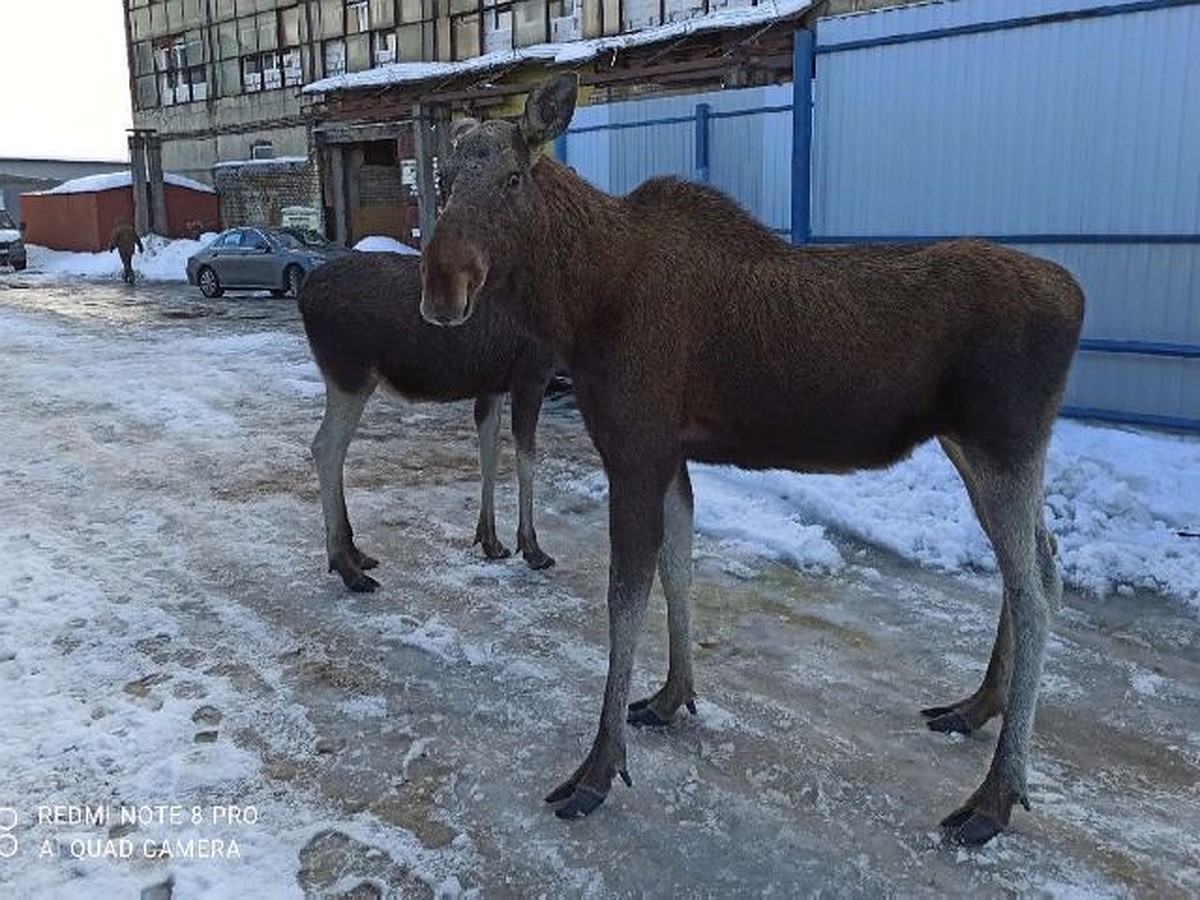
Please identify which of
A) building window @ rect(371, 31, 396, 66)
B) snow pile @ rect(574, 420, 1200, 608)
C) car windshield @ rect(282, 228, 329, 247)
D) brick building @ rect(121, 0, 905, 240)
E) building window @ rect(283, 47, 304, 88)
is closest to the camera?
snow pile @ rect(574, 420, 1200, 608)

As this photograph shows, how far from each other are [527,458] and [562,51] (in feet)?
64.8

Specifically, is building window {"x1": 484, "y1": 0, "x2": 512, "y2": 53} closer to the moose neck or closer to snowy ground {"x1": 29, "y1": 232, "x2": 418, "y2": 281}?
snowy ground {"x1": 29, "y1": 232, "x2": 418, "y2": 281}

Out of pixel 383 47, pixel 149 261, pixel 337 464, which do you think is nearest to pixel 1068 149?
pixel 337 464

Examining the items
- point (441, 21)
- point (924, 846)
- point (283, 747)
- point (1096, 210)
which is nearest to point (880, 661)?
point (924, 846)

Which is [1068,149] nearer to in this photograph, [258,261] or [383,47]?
[258,261]

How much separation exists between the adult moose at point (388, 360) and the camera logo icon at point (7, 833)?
87.2 inches

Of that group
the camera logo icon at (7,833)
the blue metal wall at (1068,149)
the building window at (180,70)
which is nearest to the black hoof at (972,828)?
the camera logo icon at (7,833)

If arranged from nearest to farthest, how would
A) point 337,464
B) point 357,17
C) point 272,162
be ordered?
point 337,464
point 357,17
point 272,162

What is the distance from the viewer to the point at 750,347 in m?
3.43

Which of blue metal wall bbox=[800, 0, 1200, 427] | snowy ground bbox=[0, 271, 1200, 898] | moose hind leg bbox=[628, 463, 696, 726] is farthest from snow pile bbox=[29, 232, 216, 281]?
moose hind leg bbox=[628, 463, 696, 726]

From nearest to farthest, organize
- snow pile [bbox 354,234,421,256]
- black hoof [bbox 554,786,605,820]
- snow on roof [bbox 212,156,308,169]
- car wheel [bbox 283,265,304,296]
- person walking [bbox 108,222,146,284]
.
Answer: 1. black hoof [bbox 554,786,605,820]
2. car wheel [bbox 283,265,304,296]
3. snow pile [bbox 354,234,421,256]
4. person walking [bbox 108,222,146,284]
5. snow on roof [bbox 212,156,308,169]

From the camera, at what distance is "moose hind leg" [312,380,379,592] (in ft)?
18.5

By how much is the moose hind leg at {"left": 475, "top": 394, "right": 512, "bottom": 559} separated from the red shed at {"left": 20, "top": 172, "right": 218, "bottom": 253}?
32.5 metres

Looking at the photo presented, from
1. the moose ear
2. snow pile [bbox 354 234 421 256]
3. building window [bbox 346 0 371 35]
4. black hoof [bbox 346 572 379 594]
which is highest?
building window [bbox 346 0 371 35]
